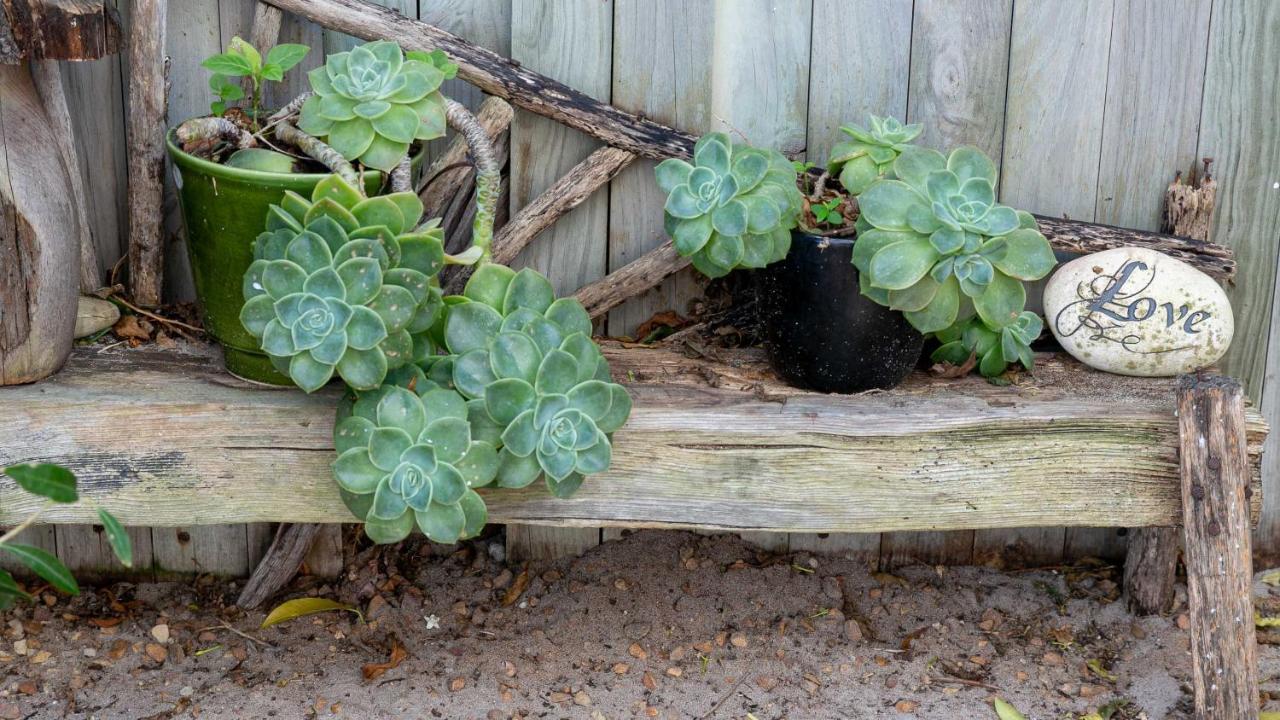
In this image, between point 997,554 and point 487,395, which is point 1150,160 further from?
point 487,395

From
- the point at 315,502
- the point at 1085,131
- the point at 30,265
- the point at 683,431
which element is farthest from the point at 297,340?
the point at 1085,131

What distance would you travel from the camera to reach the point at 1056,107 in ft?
7.04

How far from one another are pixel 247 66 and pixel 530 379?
0.66 meters

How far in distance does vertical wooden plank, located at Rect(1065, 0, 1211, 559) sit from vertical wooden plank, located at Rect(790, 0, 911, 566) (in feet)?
1.27

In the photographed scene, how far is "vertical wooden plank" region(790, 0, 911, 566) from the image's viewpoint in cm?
208

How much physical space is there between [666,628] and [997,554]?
723 mm

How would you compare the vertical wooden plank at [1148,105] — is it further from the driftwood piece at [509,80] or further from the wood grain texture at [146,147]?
the wood grain texture at [146,147]

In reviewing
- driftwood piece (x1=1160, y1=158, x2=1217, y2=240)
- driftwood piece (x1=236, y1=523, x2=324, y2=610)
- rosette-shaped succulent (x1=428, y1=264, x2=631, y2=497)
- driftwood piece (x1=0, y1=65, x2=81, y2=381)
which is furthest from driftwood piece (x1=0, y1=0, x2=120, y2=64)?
driftwood piece (x1=1160, y1=158, x2=1217, y2=240)

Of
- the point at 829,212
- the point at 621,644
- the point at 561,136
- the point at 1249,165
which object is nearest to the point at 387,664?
the point at 621,644

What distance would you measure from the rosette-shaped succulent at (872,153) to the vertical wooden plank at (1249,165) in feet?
2.19

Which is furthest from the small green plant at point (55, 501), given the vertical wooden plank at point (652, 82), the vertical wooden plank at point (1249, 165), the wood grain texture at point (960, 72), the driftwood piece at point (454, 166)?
the vertical wooden plank at point (1249, 165)

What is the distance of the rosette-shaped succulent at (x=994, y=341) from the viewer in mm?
1993

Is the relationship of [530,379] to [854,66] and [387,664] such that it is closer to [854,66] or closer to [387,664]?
[387,664]

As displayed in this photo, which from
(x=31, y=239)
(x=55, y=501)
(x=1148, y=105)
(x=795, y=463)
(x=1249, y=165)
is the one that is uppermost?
(x=1148, y=105)
